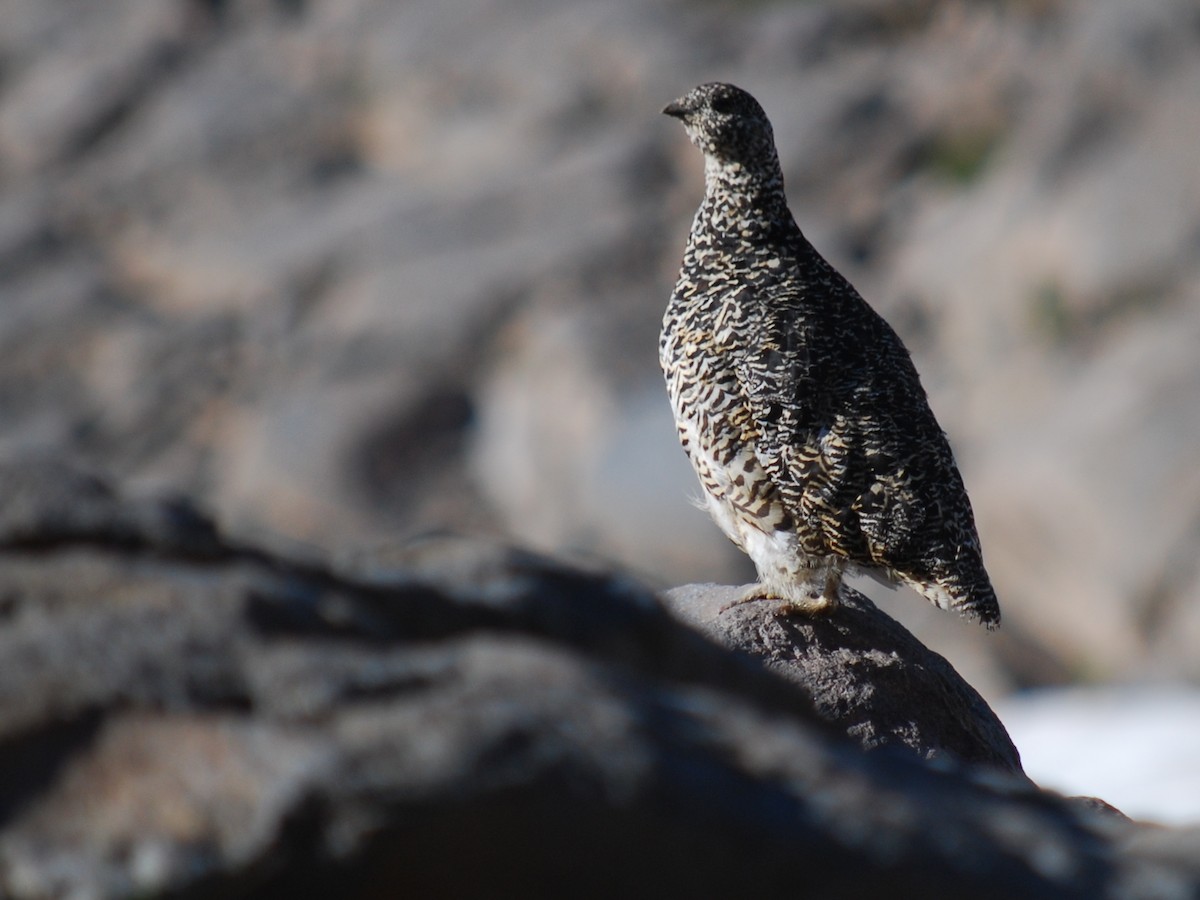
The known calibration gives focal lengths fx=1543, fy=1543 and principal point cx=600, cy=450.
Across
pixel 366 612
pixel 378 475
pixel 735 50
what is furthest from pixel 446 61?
pixel 366 612

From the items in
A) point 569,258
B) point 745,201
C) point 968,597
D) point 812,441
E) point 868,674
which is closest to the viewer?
point 868,674

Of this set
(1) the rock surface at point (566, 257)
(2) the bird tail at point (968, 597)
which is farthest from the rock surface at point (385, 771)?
(1) the rock surface at point (566, 257)

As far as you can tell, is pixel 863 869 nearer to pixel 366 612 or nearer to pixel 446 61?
pixel 366 612

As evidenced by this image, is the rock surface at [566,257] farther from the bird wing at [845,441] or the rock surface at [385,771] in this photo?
the rock surface at [385,771]

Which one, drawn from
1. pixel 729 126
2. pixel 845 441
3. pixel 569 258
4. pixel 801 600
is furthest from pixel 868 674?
pixel 569 258

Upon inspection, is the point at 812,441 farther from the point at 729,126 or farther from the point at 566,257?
the point at 566,257
